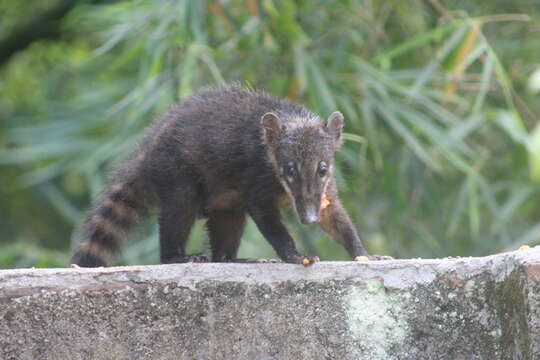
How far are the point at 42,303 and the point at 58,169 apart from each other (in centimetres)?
484

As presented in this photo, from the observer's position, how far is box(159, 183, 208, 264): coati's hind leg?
4395 millimetres

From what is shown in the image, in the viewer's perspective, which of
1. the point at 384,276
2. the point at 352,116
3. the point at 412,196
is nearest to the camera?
the point at 384,276

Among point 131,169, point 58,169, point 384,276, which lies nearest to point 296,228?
point 58,169

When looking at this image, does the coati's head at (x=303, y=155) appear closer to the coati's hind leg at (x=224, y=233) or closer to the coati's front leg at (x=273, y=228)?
the coati's front leg at (x=273, y=228)

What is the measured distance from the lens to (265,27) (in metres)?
6.89

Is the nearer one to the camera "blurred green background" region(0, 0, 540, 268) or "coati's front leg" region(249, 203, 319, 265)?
"coati's front leg" region(249, 203, 319, 265)

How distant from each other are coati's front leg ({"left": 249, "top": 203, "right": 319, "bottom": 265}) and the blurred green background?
1.53m

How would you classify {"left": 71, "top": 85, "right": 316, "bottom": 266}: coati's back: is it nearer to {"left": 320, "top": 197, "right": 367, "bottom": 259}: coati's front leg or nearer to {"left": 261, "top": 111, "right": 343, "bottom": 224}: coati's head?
{"left": 261, "top": 111, "right": 343, "bottom": 224}: coati's head

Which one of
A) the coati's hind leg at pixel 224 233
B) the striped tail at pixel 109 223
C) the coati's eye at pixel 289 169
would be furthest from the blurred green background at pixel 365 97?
the coati's eye at pixel 289 169

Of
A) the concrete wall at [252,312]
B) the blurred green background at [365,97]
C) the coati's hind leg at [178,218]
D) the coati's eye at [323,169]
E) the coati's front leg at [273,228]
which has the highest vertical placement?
the concrete wall at [252,312]

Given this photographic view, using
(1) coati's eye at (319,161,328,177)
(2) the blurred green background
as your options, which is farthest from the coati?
(2) the blurred green background

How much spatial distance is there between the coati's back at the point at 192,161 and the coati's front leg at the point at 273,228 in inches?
3.3

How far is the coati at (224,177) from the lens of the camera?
4082 millimetres

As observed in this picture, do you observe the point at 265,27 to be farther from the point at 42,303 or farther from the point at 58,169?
the point at 42,303
